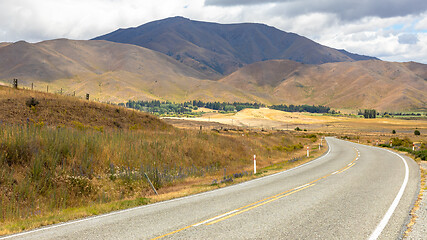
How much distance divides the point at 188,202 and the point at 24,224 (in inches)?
203

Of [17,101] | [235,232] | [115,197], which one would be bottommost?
[115,197]

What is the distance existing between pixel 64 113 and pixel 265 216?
3034cm

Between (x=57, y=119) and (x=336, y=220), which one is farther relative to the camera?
(x=57, y=119)

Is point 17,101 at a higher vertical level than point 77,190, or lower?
higher

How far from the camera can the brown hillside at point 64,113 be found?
30953mm

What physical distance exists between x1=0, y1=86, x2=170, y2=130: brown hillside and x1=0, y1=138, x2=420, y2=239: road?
70.1ft

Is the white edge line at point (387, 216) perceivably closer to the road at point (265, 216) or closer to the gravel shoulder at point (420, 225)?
the road at point (265, 216)

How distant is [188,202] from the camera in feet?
39.4

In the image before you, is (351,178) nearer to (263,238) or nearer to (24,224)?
(263,238)

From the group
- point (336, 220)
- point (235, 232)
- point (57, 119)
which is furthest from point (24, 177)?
point (57, 119)

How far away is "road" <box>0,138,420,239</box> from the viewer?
8.16 metres

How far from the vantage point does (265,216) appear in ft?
31.9

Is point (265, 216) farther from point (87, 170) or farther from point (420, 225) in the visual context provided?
point (87, 170)

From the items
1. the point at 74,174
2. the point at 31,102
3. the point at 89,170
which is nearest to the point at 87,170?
the point at 89,170
